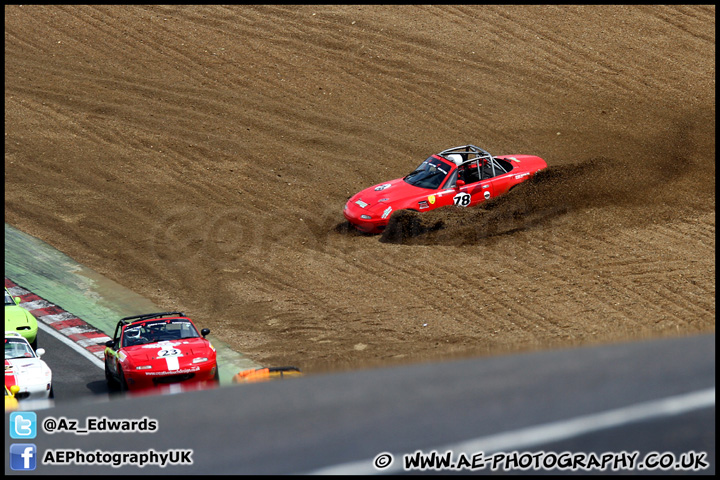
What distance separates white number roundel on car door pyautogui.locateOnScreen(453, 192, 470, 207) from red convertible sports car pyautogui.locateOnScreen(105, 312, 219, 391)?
21.7 ft

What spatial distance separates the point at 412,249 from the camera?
1594 cm

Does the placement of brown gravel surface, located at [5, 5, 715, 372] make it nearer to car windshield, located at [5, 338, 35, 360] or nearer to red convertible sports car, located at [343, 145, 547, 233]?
red convertible sports car, located at [343, 145, 547, 233]

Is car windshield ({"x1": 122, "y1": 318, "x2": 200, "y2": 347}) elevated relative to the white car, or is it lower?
elevated

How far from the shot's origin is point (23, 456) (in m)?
4.67

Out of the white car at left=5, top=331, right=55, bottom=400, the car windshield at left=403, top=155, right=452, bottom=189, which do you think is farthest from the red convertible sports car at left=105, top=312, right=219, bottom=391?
the car windshield at left=403, top=155, right=452, bottom=189

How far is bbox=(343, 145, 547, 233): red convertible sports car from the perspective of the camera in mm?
16578

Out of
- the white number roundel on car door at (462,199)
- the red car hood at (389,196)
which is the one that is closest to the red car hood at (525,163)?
the white number roundel on car door at (462,199)

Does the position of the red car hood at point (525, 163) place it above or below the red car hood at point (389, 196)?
above

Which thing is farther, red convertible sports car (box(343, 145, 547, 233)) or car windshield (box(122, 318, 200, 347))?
red convertible sports car (box(343, 145, 547, 233))

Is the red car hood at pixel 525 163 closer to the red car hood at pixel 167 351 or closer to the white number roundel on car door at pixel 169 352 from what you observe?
the red car hood at pixel 167 351

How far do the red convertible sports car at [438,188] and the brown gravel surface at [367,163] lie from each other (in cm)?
29

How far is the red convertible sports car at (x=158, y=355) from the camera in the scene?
453 inches

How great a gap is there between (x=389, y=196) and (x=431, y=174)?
1.11 metres

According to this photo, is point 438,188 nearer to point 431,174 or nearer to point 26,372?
point 431,174
